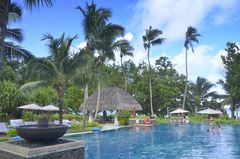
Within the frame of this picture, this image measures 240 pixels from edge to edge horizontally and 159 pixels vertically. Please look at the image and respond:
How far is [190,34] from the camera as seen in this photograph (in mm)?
45156

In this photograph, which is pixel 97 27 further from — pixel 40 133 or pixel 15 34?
pixel 40 133

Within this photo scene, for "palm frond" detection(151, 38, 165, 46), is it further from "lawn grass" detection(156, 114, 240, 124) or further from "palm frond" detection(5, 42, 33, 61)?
"palm frond" detection(5, 42, 33, 61)

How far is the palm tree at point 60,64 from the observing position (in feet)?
62.4

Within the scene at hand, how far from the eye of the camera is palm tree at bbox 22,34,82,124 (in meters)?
19.0

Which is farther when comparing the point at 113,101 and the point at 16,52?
the point at 113,101

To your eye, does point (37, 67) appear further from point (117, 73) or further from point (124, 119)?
point (117, 73)

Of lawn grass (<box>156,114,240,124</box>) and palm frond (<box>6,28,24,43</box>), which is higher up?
palm frond (<box>6,28,24,43</box>)

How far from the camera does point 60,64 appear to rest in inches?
754

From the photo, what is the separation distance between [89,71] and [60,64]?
3.39 metres

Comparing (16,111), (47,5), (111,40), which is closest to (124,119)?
(111,40)

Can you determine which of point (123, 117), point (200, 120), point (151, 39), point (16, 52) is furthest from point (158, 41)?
point (16, 52)

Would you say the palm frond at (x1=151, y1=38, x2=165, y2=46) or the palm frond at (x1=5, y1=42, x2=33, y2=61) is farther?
the palm frond at (x1=151, y1=38, x2=165, y2=46)

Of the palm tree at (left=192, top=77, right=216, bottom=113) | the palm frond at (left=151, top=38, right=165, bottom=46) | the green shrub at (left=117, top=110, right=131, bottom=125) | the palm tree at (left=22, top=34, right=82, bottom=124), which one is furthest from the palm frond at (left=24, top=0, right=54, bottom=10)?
the palm tree at (left=192, top=77, right=216, bottom=113)

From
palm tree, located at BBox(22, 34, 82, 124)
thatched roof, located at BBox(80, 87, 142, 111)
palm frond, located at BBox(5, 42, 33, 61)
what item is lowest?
thatched roof, located at BBox(80, 87, 142, 111)
